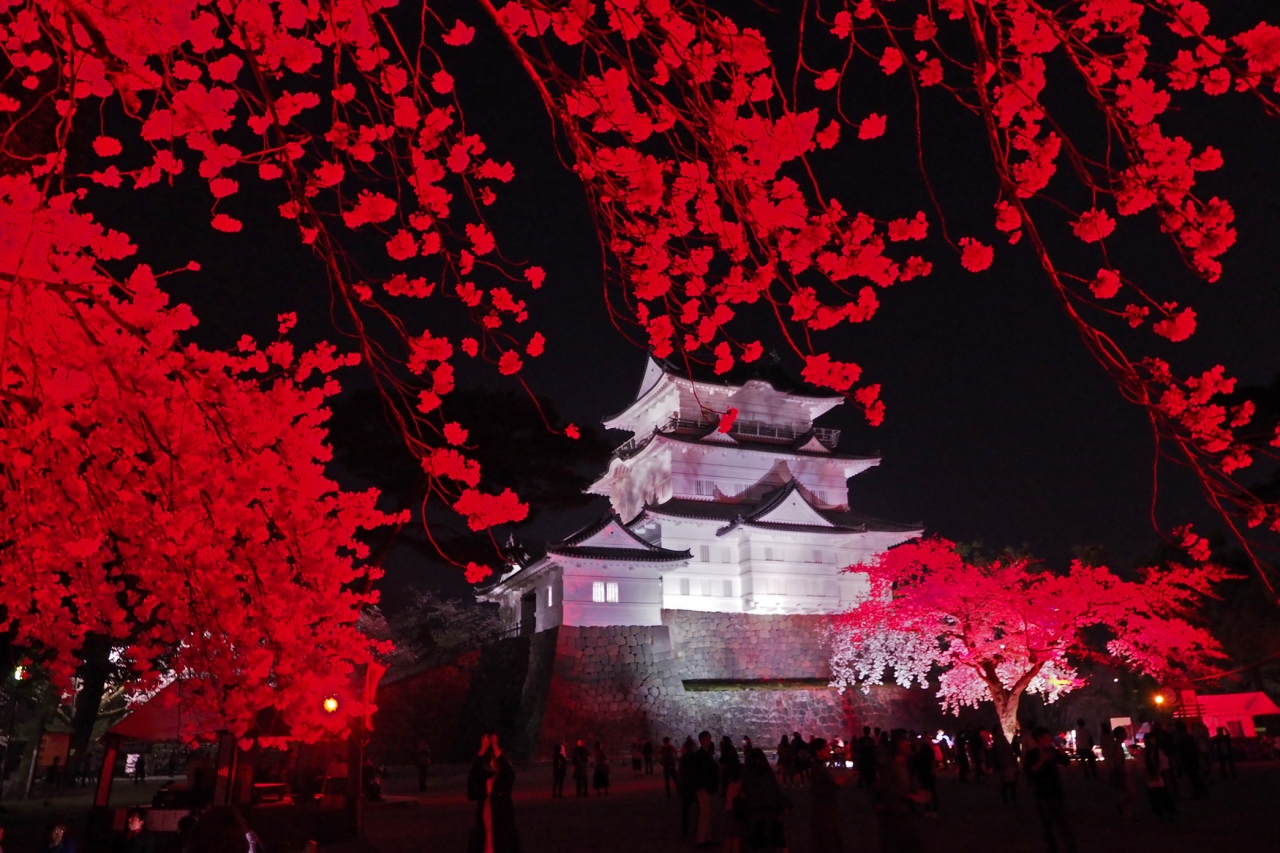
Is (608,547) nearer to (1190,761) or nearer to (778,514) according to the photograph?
(778,514)

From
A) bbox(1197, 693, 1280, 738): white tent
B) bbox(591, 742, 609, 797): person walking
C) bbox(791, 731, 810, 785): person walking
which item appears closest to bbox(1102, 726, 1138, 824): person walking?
bbox(791, 731, 810, 785): person walking

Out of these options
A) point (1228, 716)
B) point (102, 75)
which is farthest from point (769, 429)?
point (102, 75)

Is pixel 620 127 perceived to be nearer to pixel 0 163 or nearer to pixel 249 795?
pixel 0 163

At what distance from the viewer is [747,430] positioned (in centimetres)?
3828

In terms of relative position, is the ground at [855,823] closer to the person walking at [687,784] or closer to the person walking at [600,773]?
the person walking at [687,784]

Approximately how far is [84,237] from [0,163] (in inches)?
31.7

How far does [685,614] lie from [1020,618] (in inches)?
442

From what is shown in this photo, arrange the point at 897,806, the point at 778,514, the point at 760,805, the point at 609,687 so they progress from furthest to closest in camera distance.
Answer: the point at 778,514, the point at 609,687, the point at 760,805, the point at 897,806

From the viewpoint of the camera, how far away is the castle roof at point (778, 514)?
3322 centimetres

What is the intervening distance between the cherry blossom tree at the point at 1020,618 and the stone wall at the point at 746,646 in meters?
3.09

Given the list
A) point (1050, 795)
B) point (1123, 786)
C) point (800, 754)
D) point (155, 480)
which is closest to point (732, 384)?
point (800, 754)

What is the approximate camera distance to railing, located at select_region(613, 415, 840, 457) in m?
37.3

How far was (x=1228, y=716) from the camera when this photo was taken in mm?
26234

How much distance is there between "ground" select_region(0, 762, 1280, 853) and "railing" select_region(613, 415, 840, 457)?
18843 millimetres
